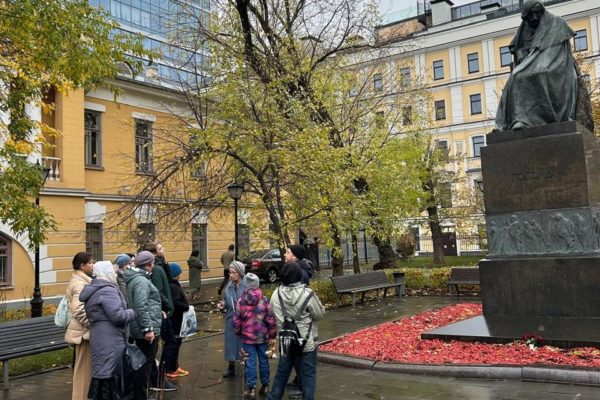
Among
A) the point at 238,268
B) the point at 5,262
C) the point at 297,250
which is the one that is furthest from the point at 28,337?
the point at 5,262

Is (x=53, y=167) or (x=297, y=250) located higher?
(x=53, y=167)

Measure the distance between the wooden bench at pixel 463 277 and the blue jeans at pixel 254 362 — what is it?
430 inches

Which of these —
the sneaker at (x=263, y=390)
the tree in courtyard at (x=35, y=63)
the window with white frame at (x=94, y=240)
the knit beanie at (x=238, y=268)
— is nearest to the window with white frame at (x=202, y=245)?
the window with white frame at (x=94, y=240)

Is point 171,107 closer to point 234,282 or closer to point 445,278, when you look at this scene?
point 445,278

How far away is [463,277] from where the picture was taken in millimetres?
16641

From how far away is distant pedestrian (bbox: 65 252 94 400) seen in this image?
597cm

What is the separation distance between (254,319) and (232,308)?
1.61 m

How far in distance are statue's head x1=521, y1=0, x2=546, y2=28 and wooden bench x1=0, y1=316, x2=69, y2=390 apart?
929 cm

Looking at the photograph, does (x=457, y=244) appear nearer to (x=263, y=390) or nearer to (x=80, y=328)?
(x=263, y=390)

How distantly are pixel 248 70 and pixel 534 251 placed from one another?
10193 mm

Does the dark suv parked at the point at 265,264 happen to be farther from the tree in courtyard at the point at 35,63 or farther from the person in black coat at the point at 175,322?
the person in black coat at the point at 175,322

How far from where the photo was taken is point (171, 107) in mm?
24594

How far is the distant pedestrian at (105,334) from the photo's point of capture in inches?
216

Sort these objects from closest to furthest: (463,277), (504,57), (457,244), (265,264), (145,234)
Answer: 1. (463,277)
2. (145,234)
3. (265,264)
4. (457,244)
5. (504,57)
